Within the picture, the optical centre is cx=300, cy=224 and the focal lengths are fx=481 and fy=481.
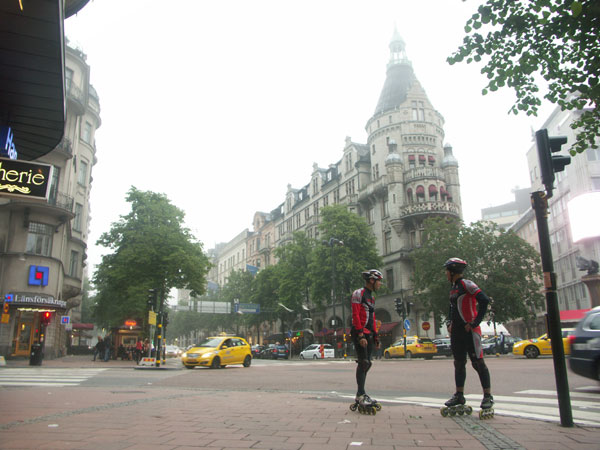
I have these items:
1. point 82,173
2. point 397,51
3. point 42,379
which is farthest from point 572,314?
point 82,173

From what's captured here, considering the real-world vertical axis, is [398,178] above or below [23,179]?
above

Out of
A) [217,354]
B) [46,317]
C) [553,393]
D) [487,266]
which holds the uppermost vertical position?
[487,266]

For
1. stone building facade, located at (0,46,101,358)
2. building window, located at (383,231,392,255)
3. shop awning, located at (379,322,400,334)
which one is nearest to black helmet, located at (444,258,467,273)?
stone building facade, located at (0,46,101,358)

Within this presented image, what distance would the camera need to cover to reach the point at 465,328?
5863 millimetres

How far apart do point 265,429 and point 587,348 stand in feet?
23.4

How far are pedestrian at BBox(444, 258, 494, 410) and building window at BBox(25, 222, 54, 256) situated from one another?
99.0 feet

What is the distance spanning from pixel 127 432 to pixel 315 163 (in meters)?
63.5

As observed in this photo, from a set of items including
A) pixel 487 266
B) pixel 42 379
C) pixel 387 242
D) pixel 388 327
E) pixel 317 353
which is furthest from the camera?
pixel 387 242

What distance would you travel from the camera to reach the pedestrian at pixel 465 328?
5.80 metres

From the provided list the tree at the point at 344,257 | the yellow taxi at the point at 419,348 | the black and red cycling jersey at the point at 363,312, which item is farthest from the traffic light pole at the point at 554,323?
the tree at the point at 344,257

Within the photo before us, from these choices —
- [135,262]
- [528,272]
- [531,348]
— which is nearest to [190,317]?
→ [135,262]

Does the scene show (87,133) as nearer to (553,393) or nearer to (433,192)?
(433,192)

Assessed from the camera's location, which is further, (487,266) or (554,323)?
(487,266)

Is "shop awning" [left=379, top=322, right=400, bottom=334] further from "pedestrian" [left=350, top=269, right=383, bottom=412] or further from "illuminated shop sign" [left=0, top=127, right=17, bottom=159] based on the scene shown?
"illuminated shop sign" [left=0, top=127, right=17, bottom=159]
